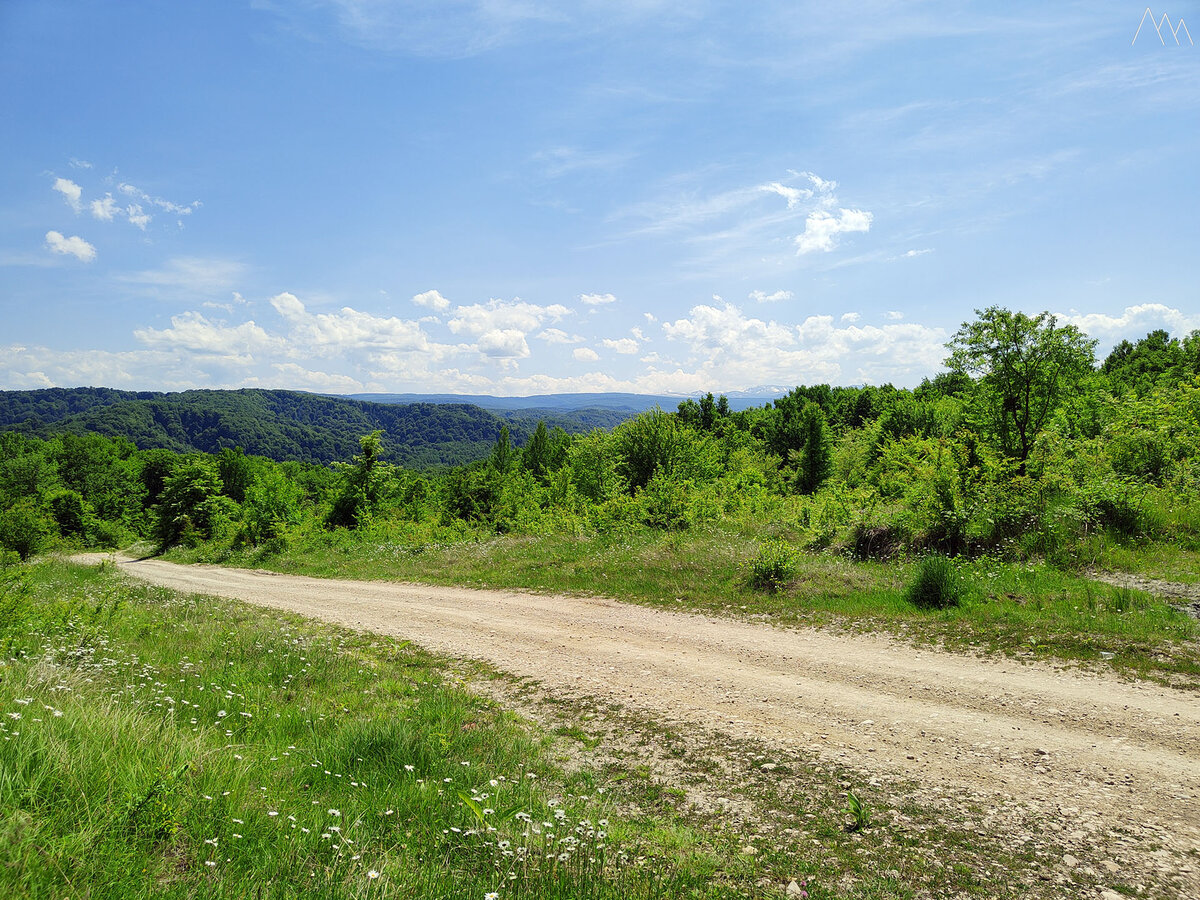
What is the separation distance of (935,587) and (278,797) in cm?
1136

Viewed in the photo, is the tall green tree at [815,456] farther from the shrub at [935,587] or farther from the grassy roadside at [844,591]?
the shrub at [935,587]

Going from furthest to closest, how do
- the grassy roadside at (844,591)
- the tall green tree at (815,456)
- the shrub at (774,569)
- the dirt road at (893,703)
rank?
1. the tall green tree at (815,456)
2. the shrub at (774,569)
3. the grassy roadside at (844,591)
4. the dirt road at (893,703)

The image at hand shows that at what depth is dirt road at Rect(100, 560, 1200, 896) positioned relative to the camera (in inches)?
203

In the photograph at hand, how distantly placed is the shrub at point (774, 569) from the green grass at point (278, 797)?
794 centimetres

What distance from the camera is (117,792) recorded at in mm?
3270

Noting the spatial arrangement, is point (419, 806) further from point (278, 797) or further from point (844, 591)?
point (844, 591)

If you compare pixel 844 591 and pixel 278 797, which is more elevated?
pixel 278 797

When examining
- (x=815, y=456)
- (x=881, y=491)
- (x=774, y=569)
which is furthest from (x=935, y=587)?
(x=815, y=456)

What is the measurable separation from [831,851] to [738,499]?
19.4 metres

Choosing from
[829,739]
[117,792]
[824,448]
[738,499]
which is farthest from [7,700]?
[824,448]

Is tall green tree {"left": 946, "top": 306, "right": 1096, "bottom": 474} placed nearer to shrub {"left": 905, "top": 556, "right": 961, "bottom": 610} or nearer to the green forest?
the green forest

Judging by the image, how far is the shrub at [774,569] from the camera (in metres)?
13.2

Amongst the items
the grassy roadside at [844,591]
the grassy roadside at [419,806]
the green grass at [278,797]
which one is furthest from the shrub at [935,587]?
the green grass at [278,797]

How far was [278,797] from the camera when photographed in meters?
4.04
